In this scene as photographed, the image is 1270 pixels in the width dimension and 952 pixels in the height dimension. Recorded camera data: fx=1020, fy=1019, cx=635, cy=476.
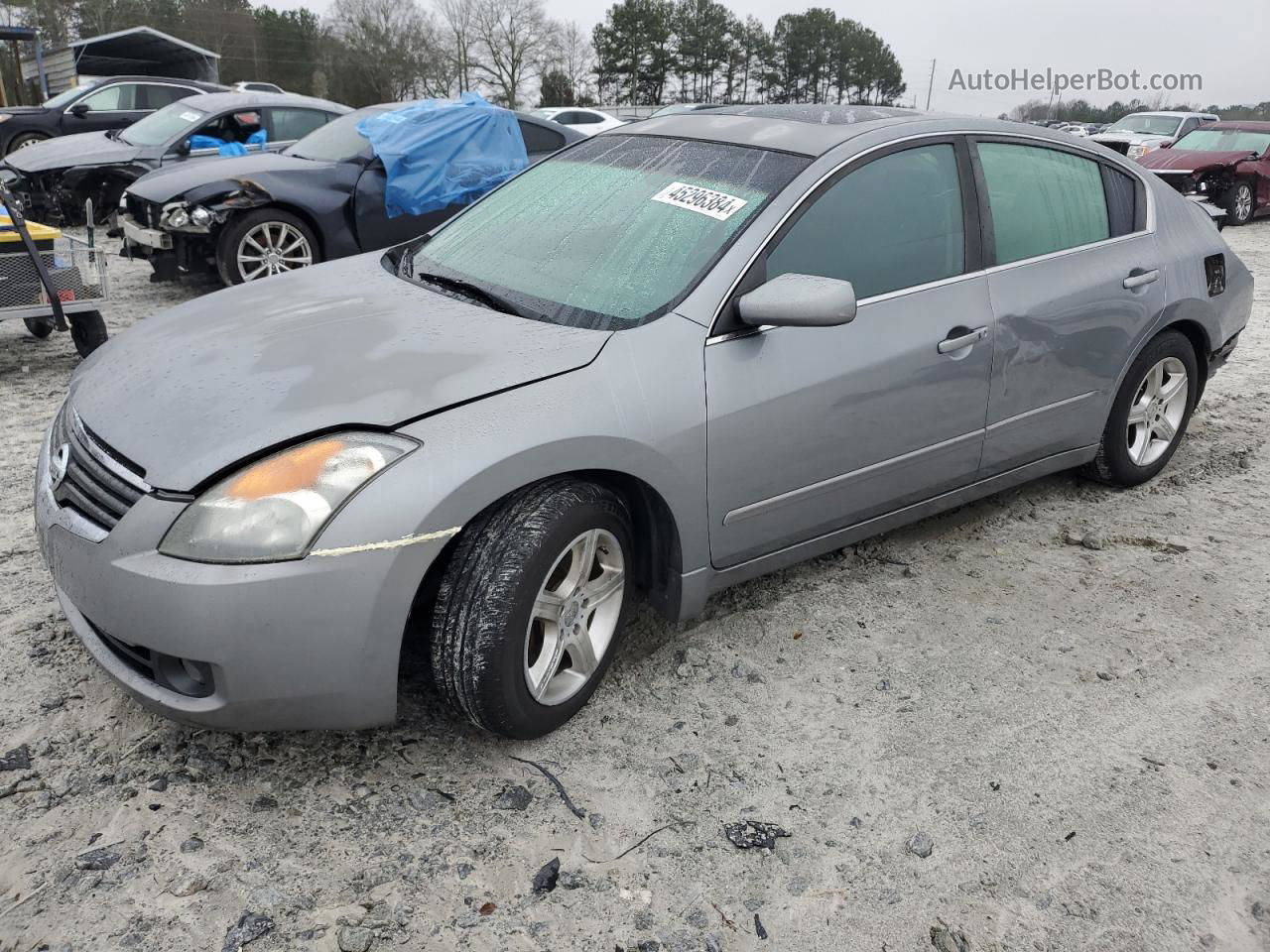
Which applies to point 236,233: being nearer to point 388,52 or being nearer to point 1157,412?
point 1157,412

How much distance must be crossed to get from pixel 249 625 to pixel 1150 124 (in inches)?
914

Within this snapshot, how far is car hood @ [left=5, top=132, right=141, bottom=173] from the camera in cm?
1010

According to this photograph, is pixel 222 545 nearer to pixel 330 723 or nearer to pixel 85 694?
pixel 330 723

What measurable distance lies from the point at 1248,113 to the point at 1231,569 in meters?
38.4

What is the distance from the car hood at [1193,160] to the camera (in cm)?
1395

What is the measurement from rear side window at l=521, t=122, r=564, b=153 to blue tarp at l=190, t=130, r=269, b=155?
9.23 ft

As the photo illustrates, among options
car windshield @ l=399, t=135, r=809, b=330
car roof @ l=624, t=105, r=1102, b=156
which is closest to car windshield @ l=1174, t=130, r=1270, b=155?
car roof @ l=624, t=105, r=1102, b=156

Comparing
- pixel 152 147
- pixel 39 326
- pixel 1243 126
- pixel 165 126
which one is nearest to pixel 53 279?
pixel 39 326

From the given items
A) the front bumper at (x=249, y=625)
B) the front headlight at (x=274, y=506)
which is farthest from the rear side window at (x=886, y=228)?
the front bumper at (x=249, y=625)

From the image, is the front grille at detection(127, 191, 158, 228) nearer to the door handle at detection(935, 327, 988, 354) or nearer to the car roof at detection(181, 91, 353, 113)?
Result: the car roof at detection(181, 91, 353, 113)

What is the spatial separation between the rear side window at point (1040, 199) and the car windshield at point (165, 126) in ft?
27.6

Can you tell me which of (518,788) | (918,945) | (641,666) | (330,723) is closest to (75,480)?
(330,723)

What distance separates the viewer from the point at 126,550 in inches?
86.6

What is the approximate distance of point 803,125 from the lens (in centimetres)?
328
